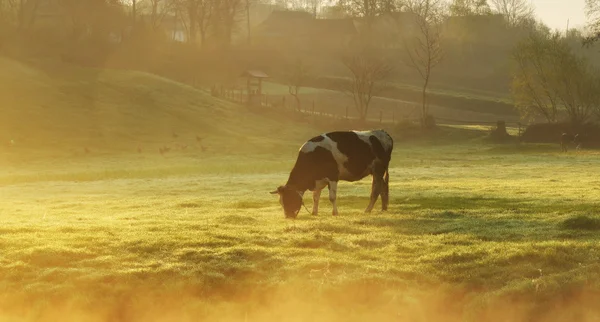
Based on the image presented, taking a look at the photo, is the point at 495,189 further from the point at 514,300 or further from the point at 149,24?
the point at 149,24

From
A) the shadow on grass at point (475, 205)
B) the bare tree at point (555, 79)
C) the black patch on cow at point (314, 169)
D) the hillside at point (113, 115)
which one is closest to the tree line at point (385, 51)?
the bare tree at point (555, 79)

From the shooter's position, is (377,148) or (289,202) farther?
(377,148)

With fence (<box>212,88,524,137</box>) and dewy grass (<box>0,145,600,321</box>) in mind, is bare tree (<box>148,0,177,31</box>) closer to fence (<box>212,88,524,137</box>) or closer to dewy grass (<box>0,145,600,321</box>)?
fence (<box>212,88,524,137</box>)

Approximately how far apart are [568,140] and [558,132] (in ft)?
10.5

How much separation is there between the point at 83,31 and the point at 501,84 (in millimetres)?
80559

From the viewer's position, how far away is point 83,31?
112 meters

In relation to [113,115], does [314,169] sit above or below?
above

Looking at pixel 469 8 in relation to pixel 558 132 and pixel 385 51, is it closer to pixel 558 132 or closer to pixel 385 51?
pixel 385 51

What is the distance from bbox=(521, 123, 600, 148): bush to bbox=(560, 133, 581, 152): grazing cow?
2.18ft

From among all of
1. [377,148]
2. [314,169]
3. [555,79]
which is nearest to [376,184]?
[377,148]

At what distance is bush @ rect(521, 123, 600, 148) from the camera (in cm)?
7538

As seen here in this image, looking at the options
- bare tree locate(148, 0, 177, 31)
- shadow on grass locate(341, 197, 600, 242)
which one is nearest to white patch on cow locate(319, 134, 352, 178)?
shadow on grass locate(341, 197, 600, 242)

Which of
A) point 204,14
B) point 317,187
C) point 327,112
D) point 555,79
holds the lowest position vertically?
point 327,112

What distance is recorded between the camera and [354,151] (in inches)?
937
